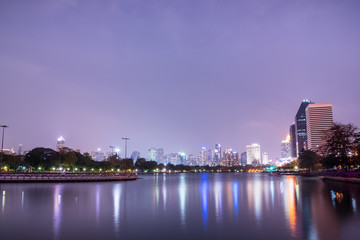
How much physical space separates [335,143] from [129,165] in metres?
104

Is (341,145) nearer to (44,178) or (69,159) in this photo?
(44,178)

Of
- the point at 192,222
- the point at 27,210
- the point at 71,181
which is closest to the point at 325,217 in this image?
the point at 192,222

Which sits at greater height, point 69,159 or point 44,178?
point 69,159

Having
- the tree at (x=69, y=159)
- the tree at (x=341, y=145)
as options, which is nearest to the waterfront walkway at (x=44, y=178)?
the tree at (x=69, y=159)

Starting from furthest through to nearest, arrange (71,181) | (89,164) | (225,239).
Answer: (89,164) < (71,181) < (225,239)

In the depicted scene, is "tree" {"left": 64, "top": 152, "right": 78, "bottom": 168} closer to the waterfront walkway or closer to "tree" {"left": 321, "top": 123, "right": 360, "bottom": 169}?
the waterfront walkway

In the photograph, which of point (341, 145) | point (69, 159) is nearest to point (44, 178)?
point (69, 159)

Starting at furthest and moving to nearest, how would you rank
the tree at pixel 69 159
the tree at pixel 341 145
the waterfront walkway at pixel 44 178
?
the tree at pixel 69 159, the tree at pixel 341 145, the waterfront walkway at pixel 44 178

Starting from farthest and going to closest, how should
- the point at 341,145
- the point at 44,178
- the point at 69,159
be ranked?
the point at 69,159, the point at 341,145, the point at 44,178

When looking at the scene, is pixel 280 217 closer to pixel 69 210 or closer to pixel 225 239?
pixel 225 239

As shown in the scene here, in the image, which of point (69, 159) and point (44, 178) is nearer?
point (44, 178)

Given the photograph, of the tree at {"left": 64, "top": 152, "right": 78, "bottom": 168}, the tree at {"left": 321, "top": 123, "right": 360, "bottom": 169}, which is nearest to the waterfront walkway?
the tree at {"left": 64, "top": 152, "right": 78, "bottom": 168}

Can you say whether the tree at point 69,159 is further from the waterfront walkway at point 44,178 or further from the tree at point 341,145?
the tree at point 341,145

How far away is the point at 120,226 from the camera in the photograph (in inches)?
618
